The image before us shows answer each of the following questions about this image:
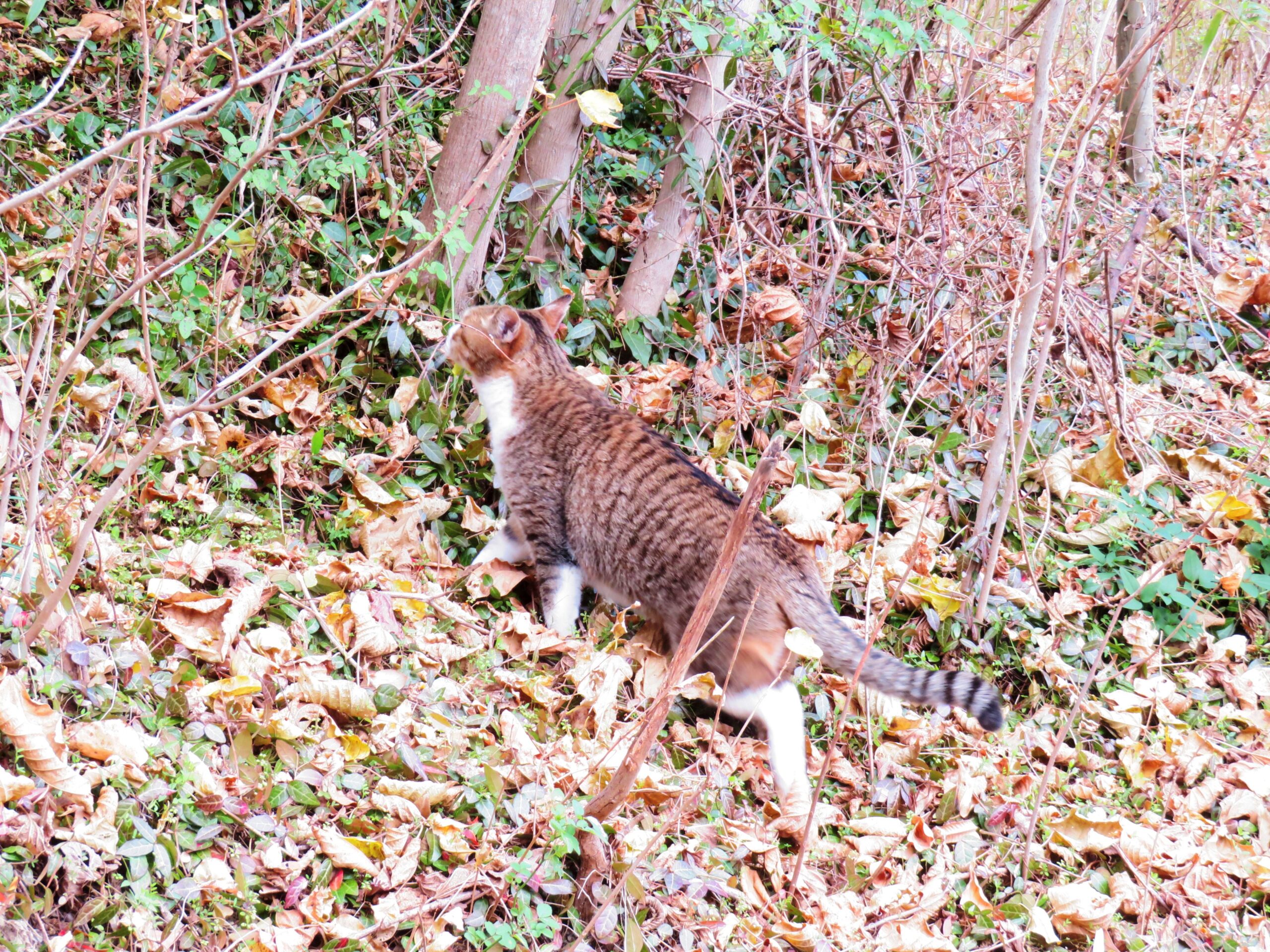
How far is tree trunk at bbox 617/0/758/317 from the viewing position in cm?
511

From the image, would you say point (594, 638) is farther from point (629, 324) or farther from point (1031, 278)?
point (1031, 278)

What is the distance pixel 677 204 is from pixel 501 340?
1286 millimetres

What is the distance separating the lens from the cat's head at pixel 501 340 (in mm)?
4562

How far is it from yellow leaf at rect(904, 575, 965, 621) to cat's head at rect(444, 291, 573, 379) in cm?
188

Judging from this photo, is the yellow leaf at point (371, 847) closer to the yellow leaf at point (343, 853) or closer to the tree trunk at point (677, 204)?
the yellow leaf at point (343, 853)

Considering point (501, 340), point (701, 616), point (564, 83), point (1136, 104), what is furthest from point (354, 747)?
point (1136, 104)

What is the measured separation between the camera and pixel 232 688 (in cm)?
311

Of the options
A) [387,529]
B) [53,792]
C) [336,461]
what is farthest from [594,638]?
[53,792]

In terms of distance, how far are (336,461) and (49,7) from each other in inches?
109

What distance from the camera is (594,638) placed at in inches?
170

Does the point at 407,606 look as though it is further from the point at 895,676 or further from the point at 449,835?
the point at 895,676

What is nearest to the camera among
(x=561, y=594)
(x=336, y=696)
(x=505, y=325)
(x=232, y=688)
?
(x=232, y=688)

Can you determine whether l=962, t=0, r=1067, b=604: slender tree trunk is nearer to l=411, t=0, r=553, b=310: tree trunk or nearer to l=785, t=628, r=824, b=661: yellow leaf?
l=785, t=628, r=824, b=661: yellow leaf

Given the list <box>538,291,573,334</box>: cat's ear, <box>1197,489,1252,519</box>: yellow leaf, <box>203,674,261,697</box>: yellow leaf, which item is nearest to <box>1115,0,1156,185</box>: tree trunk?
<box>1197,489,1252,519</box>: yellow leaf
